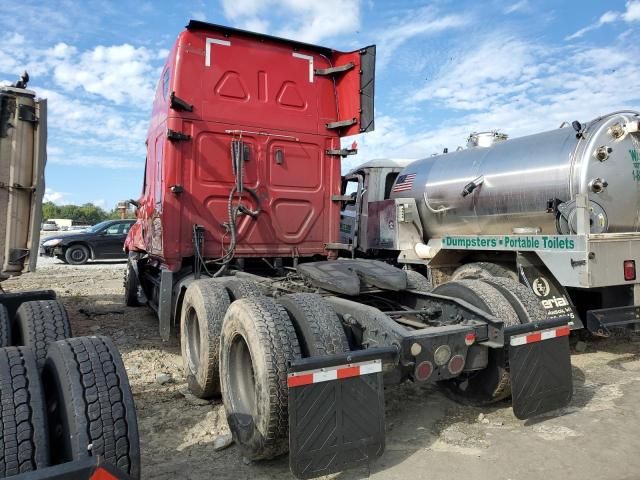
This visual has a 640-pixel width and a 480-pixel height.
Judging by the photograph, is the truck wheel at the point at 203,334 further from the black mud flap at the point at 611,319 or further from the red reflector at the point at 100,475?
the black mud flap at the point at 611,319

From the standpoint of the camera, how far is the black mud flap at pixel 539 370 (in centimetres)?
316

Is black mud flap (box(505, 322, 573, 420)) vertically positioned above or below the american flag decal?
below

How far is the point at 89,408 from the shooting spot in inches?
84.9

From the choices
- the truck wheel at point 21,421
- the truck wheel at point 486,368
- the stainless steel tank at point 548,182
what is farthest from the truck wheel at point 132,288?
the truck wheel at point 21,421

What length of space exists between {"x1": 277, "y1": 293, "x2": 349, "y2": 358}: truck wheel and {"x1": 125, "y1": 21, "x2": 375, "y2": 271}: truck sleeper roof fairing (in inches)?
88.2

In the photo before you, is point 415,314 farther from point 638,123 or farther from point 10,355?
point 638,123

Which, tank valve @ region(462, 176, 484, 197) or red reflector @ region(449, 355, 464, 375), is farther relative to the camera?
tank valve @ region(462, 176, 484, 197)

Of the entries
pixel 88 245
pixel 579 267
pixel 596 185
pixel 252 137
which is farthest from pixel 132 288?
pixel 88 245

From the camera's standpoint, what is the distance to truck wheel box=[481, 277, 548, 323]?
11.5ft

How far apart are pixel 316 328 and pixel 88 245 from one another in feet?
53.3

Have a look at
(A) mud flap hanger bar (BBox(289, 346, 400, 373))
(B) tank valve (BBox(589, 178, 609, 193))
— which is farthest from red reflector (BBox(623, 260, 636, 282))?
(A) mud flap hanger bar (BBox(289, 346, 400, 373))

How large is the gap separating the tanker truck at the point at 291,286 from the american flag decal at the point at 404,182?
6.77 feet

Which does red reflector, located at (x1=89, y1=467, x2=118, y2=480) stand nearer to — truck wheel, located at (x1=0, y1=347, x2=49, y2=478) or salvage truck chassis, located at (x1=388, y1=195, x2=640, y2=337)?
truck wheel, located at (x1=0, y1=347, x2=49, y2=478)

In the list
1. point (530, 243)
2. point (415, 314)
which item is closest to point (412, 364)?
point (415, 314)
